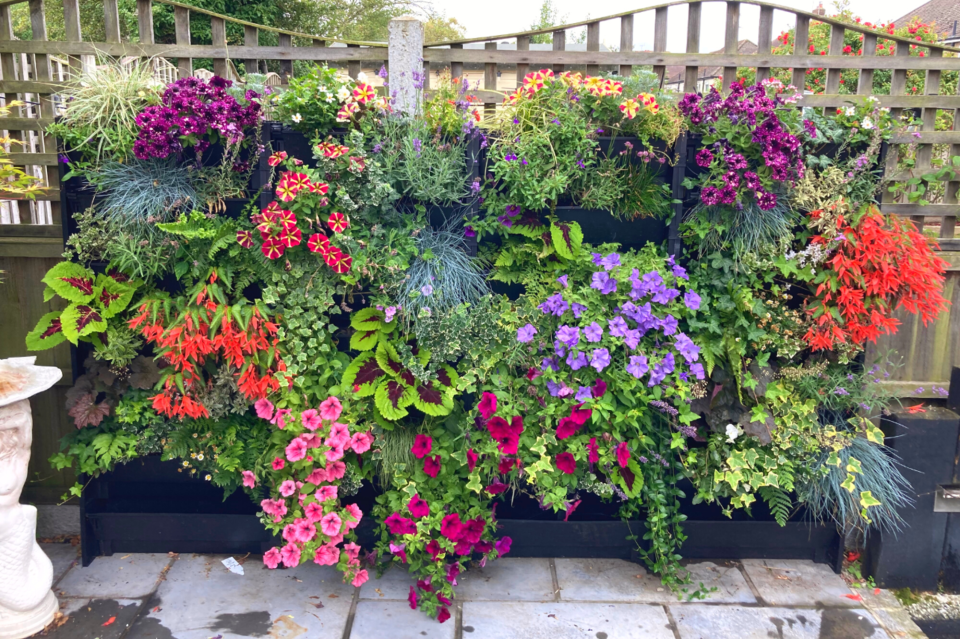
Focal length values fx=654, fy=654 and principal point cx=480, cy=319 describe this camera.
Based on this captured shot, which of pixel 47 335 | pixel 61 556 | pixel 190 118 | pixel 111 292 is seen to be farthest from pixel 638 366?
pixel 61 556

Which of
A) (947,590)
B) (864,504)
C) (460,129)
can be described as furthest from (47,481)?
(947,590)

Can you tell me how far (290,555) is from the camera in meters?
2.52

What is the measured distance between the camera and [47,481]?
3.20m

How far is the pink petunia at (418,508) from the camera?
2.55m

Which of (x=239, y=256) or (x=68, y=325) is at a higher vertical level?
(x=239, y=256)

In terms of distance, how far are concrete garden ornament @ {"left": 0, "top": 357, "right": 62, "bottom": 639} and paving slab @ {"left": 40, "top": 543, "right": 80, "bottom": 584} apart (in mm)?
370

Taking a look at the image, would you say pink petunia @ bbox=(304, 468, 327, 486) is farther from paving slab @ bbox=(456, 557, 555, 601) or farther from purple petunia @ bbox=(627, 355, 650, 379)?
purple petunia @ bbox=(627, 355, 650, 379)

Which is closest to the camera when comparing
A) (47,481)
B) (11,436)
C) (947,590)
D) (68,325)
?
(11,436)

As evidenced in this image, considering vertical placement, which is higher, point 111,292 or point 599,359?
point 111,292

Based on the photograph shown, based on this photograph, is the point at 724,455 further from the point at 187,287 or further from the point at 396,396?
the point at 187,287

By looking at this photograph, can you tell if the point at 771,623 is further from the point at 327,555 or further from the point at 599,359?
the point at 327,555

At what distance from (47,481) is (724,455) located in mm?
3167

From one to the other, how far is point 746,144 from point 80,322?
2.71 meters

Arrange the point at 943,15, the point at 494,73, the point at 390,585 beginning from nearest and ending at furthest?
the point at 390,585, the point at 494,73, the point at 943,15
